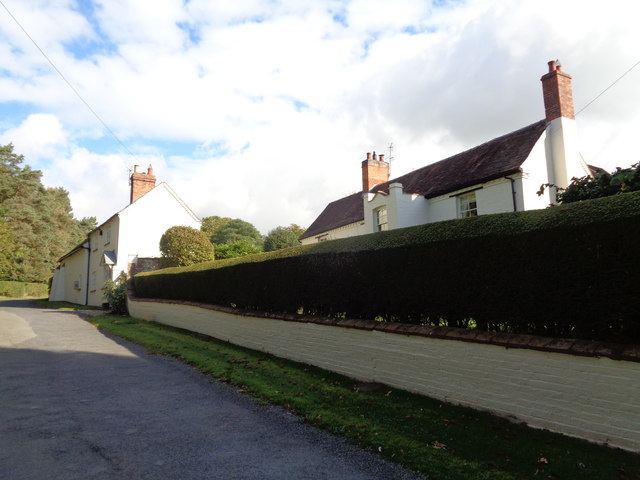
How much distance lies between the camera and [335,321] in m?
7.86

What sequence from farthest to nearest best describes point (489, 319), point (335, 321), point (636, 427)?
point (335, 321), point (489, 319), point (636, 427)

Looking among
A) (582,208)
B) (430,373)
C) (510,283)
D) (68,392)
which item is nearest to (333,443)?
(430,373)

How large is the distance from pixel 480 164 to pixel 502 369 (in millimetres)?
15230

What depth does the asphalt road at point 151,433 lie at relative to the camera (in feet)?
13.1

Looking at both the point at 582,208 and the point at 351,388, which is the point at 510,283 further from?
the point at 351,388

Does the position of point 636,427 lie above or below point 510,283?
below

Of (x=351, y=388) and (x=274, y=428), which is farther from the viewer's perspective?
(x=351, y=388)

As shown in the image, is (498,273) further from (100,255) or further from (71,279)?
(71,279)

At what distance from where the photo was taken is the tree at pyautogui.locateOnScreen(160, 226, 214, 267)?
75.8 ft

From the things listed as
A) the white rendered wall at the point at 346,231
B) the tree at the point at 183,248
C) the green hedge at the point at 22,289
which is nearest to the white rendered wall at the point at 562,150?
the white rendered wall at the point at 346,231

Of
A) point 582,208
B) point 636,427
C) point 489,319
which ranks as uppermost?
point 582,208

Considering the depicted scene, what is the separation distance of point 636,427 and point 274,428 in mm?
3878

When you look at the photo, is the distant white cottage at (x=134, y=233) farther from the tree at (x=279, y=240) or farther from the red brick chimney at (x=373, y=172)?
the tree at (x=279, y=240)

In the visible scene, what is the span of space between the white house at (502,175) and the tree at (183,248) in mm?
9612
